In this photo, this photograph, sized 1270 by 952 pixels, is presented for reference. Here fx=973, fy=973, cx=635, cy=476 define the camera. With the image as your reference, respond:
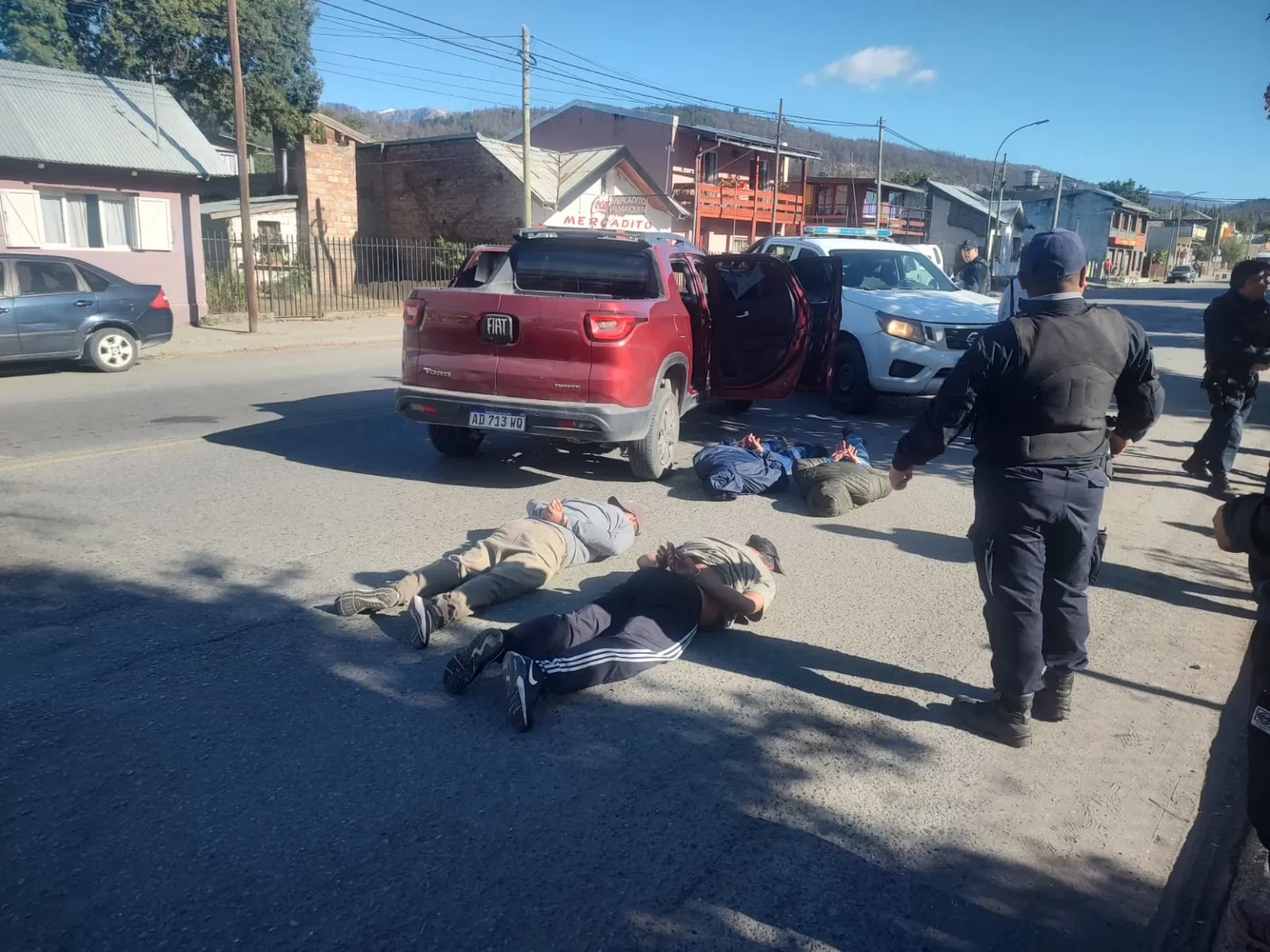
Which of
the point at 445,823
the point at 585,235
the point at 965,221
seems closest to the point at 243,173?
the point at 585,235

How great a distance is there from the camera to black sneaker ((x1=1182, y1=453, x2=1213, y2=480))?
861cm

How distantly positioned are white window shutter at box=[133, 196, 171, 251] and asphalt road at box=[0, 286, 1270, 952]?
14605 millimetres

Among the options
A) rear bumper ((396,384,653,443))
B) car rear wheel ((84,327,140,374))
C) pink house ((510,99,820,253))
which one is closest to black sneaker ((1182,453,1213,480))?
rear bumper ((396,384,653,443))

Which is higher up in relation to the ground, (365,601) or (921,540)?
(365,601)

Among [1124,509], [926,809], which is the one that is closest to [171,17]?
[1124,509]

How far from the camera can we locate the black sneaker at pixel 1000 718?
3846 millimetres

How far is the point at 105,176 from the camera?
18578 millimetres

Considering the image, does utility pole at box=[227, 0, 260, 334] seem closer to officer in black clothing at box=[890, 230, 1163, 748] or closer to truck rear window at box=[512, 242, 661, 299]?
truck rear window at box=[512, 242, 661, 299]

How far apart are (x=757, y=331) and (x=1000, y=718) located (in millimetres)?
5747

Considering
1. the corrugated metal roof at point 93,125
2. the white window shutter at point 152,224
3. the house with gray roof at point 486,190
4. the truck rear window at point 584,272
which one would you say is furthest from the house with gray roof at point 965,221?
the truck rear window at point 584,272

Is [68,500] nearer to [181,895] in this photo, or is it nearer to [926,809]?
[181,895]

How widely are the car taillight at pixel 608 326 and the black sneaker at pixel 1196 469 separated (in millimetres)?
5307

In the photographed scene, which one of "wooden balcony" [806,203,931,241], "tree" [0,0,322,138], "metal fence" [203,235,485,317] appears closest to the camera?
"metal fence" [203,235,485,317]

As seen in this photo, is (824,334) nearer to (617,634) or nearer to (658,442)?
(658,442)
